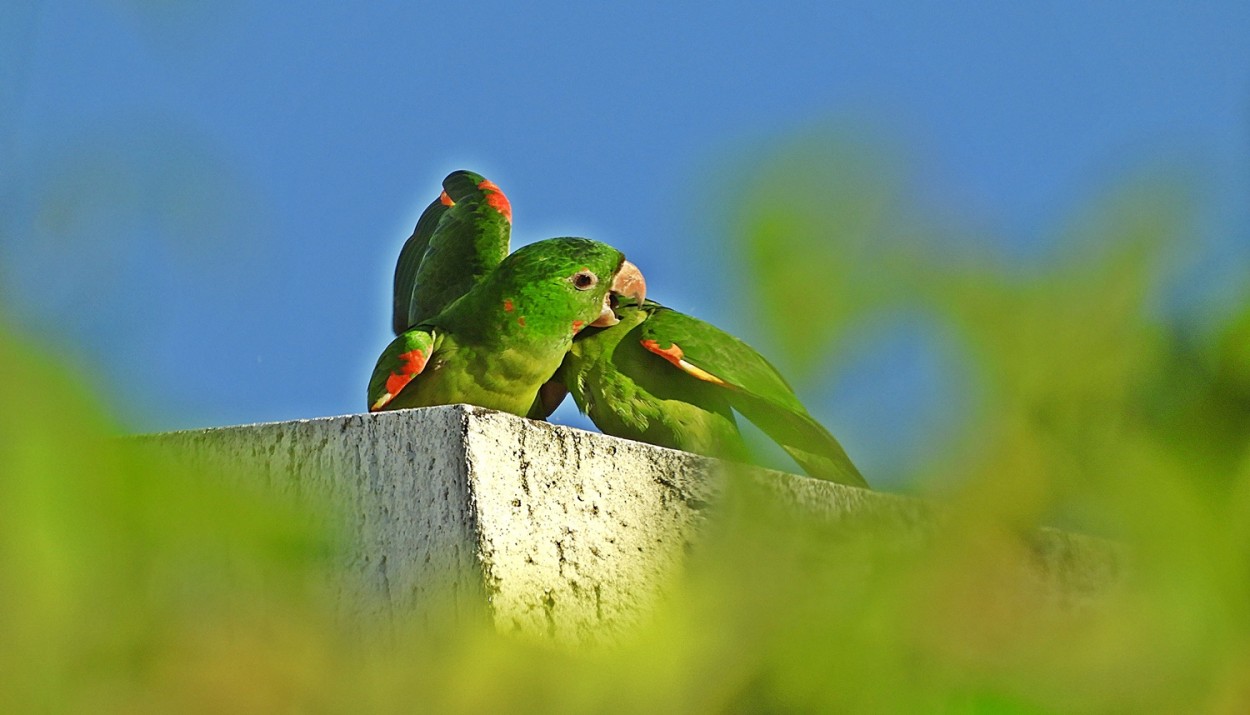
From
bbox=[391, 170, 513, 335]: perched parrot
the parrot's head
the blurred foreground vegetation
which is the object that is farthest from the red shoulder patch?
the blurred foreground vegetation

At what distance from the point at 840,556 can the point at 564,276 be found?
1.41 m

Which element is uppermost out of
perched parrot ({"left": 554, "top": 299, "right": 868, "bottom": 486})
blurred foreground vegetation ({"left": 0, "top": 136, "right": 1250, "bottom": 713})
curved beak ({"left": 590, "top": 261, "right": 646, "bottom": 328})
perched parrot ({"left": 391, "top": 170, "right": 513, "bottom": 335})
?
perched parrot ({"left": 391, "top": 170, "right": 513, "bottom": 335})

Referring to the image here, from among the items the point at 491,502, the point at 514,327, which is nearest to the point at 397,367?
the point at 514,327

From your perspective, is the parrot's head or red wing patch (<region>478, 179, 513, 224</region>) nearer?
the parrot's head

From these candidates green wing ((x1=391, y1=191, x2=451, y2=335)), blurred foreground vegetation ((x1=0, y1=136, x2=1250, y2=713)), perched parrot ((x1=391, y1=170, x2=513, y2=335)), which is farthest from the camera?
green wing ((x1=391, y1=191, x2=451, y2=335))

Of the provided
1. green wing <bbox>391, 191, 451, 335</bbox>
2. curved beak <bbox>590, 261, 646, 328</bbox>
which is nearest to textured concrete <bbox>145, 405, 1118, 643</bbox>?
curved beak <bbox>590, 261, 646, 328</bbox>

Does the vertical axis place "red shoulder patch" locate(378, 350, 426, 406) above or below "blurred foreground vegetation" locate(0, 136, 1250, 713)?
above

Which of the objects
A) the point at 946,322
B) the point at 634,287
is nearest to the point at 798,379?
the point at 946,322

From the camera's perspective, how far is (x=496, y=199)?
1935 mm

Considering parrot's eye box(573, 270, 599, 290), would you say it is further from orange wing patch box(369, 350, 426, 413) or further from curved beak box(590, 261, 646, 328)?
orange wing patch box(369, 350, 426, 413)

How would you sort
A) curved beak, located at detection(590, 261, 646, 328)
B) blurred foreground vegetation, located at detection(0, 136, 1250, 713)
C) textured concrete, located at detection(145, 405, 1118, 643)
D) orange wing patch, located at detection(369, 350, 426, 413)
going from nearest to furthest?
blurred foreground vegetation, located at detection(0, 136, 1250, 713) → textured concrete, located at detection(145, 405, 1118, 643) → orange wing patch, located at detection(369, 350, 426, 413) → curved beak, located at detection(590, 261, 646, 328)

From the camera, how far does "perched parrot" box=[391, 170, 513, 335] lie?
1.92 meters

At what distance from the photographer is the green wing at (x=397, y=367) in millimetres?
1662

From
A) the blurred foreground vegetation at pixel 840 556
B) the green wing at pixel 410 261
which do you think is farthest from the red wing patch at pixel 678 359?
the blurred foreground vegetation at pixel 840 556
